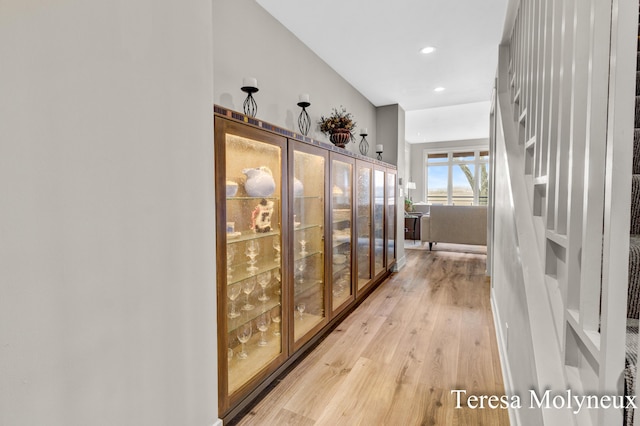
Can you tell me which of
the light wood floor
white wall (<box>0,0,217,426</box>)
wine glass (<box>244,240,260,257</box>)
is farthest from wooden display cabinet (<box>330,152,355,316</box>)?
white wall (<box>0,0,217,426</box>)

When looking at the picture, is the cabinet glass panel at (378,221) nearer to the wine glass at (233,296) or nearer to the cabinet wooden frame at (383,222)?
the cabinet wooden frame at (383,222)

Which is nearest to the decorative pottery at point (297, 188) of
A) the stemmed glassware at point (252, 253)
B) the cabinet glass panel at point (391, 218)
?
the stemmed glassware at point (252, 253)

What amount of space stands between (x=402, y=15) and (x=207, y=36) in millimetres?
1637

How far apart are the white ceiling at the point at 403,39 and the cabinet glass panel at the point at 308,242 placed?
1.10 metres

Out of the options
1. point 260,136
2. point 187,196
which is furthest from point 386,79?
point 187,196

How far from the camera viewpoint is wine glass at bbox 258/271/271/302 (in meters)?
1.98

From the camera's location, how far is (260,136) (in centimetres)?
171

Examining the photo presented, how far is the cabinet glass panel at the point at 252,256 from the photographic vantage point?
172 centimetres

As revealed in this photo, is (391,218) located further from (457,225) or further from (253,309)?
(253,309)

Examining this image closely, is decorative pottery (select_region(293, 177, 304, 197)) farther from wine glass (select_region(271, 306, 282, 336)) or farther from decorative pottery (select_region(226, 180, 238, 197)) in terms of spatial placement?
wine glass (select_region(271, 306, 282, 336))

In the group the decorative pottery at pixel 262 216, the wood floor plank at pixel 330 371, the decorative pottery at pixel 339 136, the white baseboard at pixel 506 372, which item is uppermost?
the decorative pottery at pixel 339 136

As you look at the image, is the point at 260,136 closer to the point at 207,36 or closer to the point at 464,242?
the point at 207,36

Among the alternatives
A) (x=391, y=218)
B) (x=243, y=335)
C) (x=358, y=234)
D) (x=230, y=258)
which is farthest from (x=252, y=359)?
(x=391, y=218)

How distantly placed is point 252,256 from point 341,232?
1.14 m
